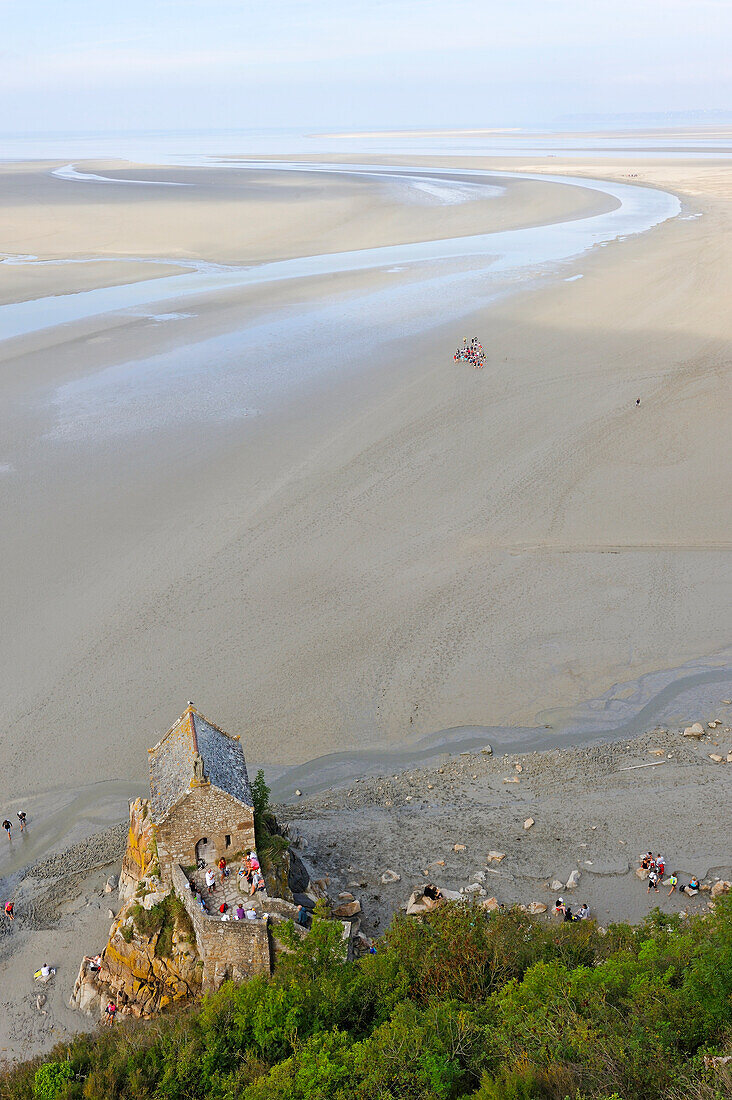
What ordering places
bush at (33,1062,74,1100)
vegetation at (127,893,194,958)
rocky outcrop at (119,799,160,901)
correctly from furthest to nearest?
rocky outcrop at (119,799,160,901), vegetation at (127,893,194,958), bush at (33,1062,74,1100)

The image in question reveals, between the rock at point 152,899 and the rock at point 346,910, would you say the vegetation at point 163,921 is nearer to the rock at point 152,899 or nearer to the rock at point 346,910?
the rock at point 152,899

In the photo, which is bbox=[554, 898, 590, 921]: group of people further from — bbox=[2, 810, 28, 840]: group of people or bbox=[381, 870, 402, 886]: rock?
bbox=[2, 810, 28, 840]: group of people

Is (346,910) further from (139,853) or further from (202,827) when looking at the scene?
(139,853)

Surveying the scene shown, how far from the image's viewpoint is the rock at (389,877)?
19297mm

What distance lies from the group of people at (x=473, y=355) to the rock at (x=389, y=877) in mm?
36286

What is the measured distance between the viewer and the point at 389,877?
19406 mm

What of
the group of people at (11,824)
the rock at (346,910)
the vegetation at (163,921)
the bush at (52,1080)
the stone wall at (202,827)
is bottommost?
the group of people at (11,824)

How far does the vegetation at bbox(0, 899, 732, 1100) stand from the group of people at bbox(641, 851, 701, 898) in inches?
102

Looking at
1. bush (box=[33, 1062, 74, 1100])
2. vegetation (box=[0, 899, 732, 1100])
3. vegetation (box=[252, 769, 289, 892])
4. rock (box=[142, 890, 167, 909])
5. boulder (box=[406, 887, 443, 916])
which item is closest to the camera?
vegetation (box=[0, 899, 732, 1100])

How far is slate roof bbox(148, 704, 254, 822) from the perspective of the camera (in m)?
16.6

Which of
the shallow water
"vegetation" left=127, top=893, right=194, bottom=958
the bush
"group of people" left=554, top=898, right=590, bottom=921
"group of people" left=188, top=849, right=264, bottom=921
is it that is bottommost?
"group of people" left=554, top=898, right=590, bottom=921

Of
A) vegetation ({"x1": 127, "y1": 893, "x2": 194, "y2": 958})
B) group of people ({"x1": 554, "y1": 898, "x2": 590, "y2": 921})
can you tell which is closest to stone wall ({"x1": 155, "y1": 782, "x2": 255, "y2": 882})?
vegetation ({"x1": 127, "y1": 893, "x2": 194, "y2": 958})

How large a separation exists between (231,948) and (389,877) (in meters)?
4.77

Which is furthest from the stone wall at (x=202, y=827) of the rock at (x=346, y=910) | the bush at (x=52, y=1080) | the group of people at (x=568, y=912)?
the group of people at (x=568, y=912)
